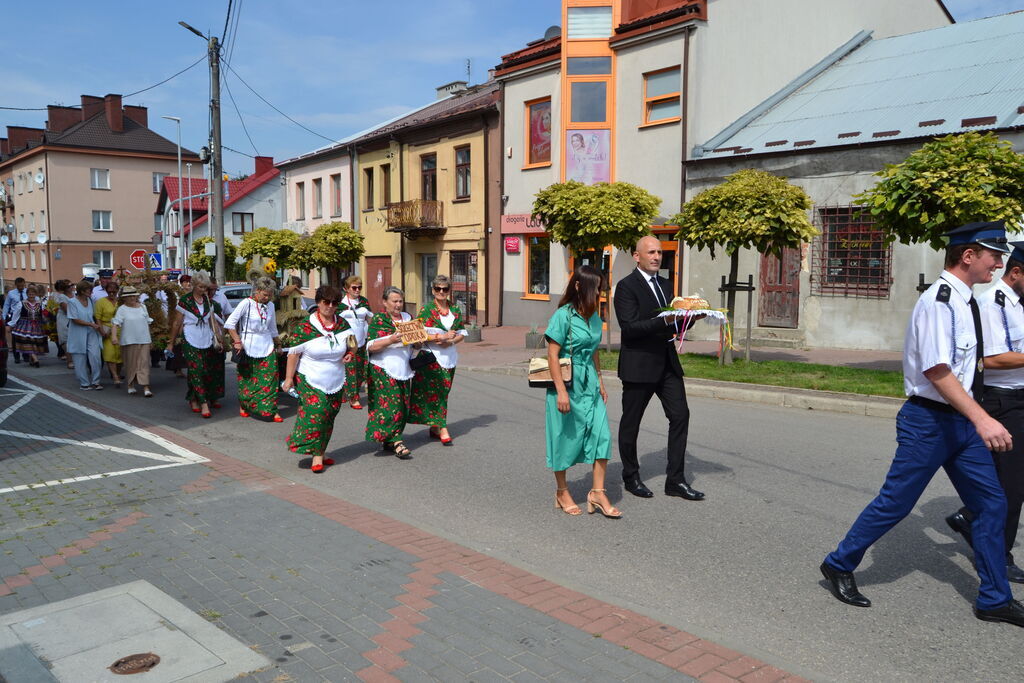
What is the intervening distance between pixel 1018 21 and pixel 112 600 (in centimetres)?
2098

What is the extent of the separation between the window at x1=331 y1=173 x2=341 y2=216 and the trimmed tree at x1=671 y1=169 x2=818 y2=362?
2385 cm

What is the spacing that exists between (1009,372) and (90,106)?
70740 millimetres

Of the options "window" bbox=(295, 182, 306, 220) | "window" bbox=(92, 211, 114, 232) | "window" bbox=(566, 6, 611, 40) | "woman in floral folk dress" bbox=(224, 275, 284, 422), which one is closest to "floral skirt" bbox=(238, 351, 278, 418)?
"woman in floral folk dress" bbox=(224, 275, 284, 422)

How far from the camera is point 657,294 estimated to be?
236 inches

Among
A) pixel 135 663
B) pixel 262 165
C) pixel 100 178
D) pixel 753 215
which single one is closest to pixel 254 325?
pixel 135 663

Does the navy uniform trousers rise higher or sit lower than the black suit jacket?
lower

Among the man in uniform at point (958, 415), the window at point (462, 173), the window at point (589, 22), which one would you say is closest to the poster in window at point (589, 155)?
the window at point (589, 22)

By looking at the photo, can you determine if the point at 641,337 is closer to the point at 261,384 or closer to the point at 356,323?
the point at 356,323

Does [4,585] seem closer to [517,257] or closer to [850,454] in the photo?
[850,454]

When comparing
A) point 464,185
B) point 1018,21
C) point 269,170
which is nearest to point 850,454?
point 1018,21

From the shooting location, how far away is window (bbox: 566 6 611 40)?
21328mm

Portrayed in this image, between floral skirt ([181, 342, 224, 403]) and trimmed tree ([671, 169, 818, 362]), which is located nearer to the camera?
floral skirt ([181, 342, 224, 403])

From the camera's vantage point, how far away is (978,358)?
3.92 meters

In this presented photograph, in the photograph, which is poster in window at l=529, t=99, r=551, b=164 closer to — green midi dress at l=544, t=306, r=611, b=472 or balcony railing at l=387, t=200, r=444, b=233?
balcony railing at l=387, t=200, r=444, b=233
